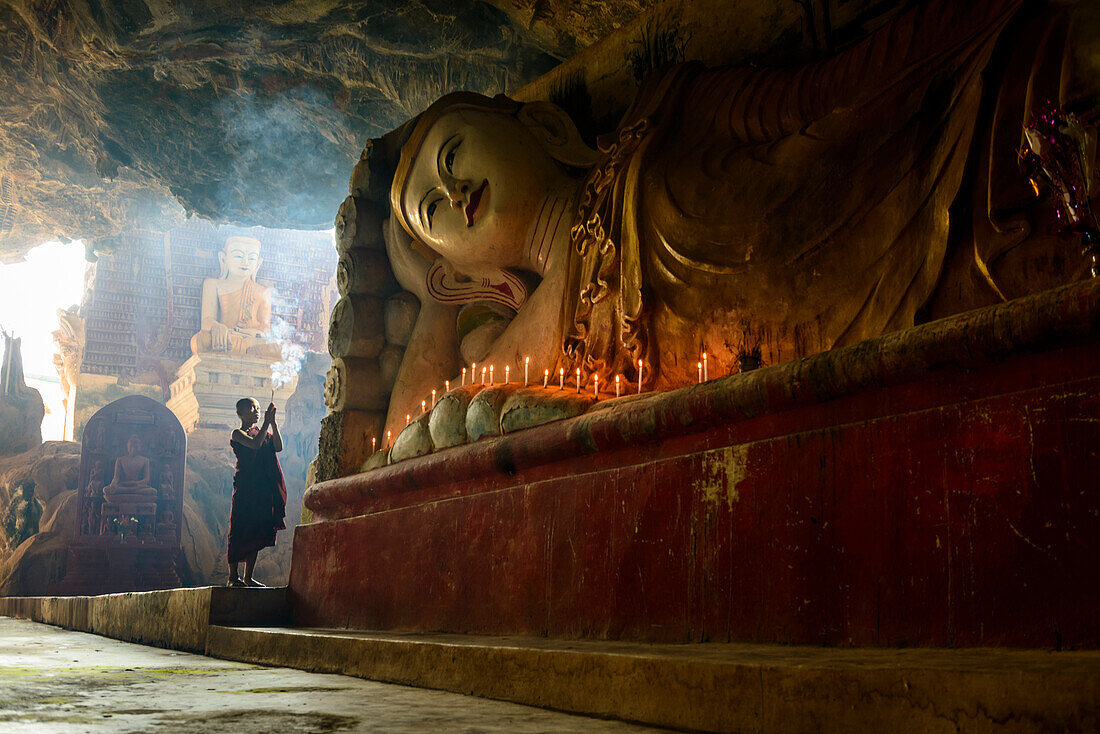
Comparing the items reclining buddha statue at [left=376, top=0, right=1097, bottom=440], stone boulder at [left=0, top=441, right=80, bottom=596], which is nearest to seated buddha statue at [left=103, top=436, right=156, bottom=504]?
stone boulder at [left=0, top=441, right=80, bottom=596]

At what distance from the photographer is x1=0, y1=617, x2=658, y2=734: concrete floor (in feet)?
6.10

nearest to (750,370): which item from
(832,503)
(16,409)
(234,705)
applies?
(832,503)

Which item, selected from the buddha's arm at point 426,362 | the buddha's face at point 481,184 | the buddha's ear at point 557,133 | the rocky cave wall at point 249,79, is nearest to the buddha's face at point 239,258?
the rocky cave wall at point 249,79

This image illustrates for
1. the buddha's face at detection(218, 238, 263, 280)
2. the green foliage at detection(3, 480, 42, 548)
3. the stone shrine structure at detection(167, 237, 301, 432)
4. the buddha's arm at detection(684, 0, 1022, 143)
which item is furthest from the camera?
the buddha's face at detection(218, 238, 263, 280)

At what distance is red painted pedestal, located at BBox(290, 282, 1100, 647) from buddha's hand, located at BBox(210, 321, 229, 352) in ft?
72.2

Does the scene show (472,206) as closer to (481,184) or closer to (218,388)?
(481,184)

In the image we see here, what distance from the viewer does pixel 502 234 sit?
Result: 493cm

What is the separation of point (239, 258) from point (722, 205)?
23908mm

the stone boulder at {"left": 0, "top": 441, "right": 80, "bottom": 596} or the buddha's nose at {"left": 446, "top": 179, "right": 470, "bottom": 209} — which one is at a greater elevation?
the buddha's nose at {"left": 446, "top": 179, "right": 470, "bottom": 209}

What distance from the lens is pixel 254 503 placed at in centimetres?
579

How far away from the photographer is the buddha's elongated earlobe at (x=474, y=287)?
5.24 m

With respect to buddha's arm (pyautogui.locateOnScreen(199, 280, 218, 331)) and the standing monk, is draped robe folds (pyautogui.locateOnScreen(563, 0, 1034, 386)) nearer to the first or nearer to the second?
the standing monk

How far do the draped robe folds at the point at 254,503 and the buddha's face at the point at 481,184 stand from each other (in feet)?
6.01

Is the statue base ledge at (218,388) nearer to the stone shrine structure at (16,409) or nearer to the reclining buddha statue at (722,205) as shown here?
the stone shrine structure at (16,409)
